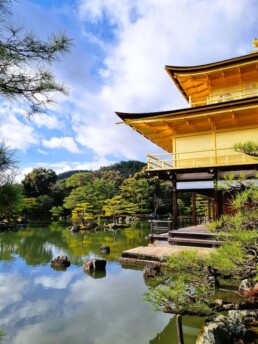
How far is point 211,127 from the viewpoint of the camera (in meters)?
11.5

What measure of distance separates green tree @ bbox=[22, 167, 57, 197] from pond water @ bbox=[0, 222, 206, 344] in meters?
29.4

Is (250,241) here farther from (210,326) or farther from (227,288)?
(227,288)

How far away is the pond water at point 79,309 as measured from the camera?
4945mm

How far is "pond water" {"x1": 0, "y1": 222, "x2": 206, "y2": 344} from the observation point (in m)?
4.95

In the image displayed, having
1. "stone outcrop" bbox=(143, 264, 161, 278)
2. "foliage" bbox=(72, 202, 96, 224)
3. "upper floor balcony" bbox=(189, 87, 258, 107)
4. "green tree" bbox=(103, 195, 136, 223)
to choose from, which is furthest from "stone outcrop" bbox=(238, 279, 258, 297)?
"green tree" bbox=(103, 195, 136, 223)

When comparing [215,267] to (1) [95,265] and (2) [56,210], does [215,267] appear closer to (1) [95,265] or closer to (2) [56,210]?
(1) [95,265]

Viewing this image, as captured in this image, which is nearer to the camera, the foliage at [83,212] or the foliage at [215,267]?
the foliage at [215,267]

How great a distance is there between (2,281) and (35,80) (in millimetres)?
8052

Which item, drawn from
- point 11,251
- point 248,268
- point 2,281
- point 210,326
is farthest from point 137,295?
point 11,251

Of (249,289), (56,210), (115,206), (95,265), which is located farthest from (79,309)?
(56,210)

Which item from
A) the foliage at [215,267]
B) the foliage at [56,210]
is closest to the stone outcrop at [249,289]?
the foliage at [215,267]

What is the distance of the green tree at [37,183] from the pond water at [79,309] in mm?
29425

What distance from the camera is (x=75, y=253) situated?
13.1 meters

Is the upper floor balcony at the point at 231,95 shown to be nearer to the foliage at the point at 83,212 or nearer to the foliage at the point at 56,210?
the foliage at the point at 83,212
